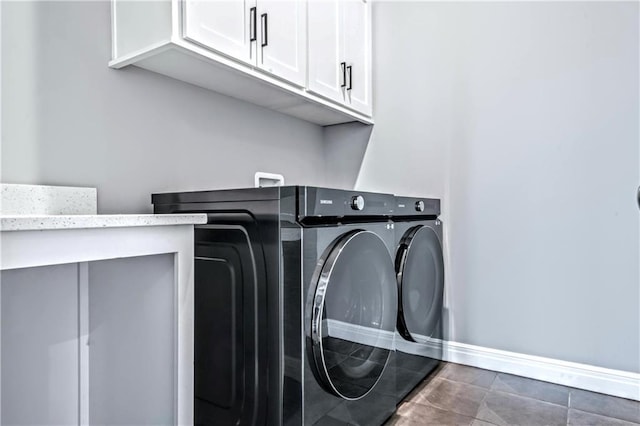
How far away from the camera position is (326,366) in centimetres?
119

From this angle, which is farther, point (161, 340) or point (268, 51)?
point (268, 51)

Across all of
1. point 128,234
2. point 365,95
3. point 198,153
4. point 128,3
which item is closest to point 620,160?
point 365,95

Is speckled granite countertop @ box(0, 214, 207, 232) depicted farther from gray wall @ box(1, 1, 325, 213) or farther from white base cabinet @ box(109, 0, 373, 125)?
white base cabinet @ box(109, 0, 373, 125)

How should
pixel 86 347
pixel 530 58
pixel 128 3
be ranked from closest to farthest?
pixel 86 347 < pixel 128 3 < pixel 530 58

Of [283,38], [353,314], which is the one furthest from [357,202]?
[283,38]

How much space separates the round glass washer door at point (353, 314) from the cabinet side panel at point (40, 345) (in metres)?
0.84

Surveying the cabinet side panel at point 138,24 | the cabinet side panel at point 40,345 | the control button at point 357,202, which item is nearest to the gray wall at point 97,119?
the cabinet side panel at point 138,24

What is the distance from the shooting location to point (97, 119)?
1.47 meters

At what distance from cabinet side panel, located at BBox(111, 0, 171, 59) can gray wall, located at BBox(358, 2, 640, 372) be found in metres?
1.49

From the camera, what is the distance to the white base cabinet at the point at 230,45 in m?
1.36

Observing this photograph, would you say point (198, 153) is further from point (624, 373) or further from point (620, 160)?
point (624, 373)

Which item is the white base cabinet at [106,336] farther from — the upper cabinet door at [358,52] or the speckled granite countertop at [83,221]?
the upper cabinet door at [358,52]

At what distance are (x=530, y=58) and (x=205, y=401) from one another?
220cm

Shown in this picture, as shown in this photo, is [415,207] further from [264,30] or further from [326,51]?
[264,30]
